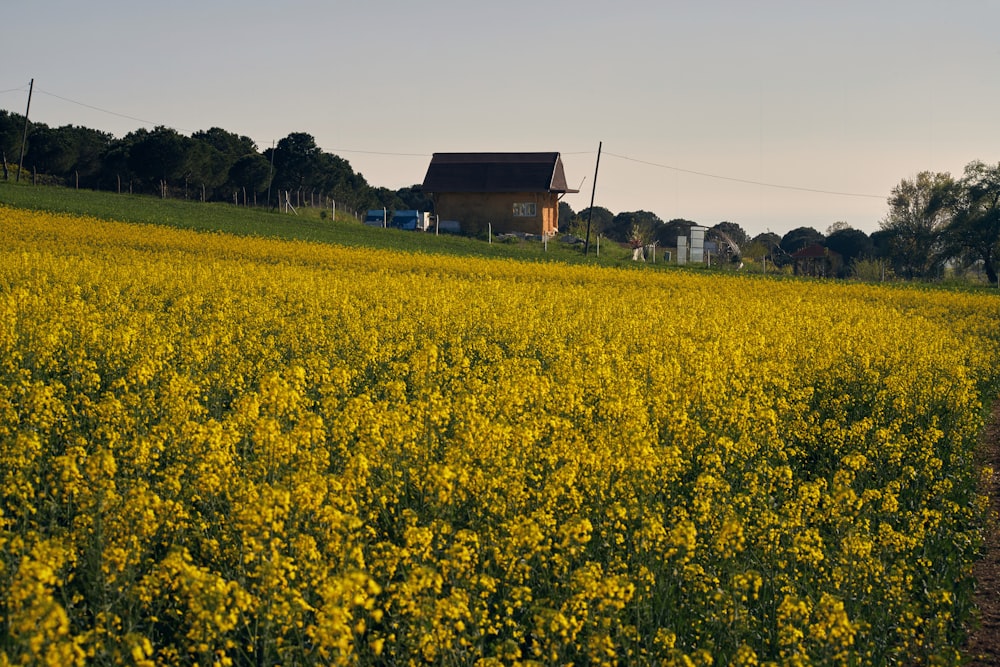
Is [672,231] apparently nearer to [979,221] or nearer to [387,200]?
[387,200]

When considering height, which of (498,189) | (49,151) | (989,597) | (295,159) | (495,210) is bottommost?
(989,597)

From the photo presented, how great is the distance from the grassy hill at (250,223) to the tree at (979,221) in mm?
27219

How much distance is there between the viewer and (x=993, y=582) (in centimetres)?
823

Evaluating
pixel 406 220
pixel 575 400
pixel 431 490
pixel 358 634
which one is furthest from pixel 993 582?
pixel 406 220

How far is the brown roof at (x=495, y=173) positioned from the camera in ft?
236

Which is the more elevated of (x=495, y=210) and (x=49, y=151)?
(x=49, y=151)

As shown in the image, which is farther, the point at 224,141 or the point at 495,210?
the point at 224,141

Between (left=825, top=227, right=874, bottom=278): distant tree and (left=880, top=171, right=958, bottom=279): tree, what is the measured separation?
2634 millimetres

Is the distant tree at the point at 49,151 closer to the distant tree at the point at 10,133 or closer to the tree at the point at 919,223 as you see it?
the distant tree at the point at 10,133

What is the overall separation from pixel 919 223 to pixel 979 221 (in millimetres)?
19583

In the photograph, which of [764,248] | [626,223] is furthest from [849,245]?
[626,223]

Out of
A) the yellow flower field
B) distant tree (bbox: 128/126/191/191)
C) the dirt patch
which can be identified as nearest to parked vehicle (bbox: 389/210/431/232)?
distant tree (bbox: 128/126/191/191)

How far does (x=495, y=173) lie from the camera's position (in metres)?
73.0

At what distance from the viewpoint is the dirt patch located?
6.93 metres
